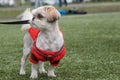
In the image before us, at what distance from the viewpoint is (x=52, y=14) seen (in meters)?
4.52

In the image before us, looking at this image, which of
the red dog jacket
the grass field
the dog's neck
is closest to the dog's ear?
the dog's neck

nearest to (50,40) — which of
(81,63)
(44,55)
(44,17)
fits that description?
(44,55)

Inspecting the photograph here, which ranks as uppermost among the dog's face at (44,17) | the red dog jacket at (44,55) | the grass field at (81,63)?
the dog's face at (44,17)

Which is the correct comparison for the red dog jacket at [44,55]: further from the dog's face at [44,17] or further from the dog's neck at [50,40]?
the dog's face at [44,17]

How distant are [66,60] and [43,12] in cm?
239

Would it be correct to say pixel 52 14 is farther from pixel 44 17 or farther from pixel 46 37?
pixel 46 37

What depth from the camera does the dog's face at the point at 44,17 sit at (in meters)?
4.55

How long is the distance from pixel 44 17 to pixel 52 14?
142 mm

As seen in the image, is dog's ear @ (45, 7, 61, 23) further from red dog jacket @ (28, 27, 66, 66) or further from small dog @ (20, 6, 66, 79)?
red dog jacket @ (28, 27, 66, 66)

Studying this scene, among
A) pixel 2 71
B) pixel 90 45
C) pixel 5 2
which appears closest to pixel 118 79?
pixel 2 71

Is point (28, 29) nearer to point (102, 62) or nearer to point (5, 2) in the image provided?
point (102, 62)

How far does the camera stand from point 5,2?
52.8m

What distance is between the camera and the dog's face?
4551 mm

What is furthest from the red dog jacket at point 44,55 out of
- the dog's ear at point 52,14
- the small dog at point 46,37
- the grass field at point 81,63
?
the dog's ear at point 52,14
